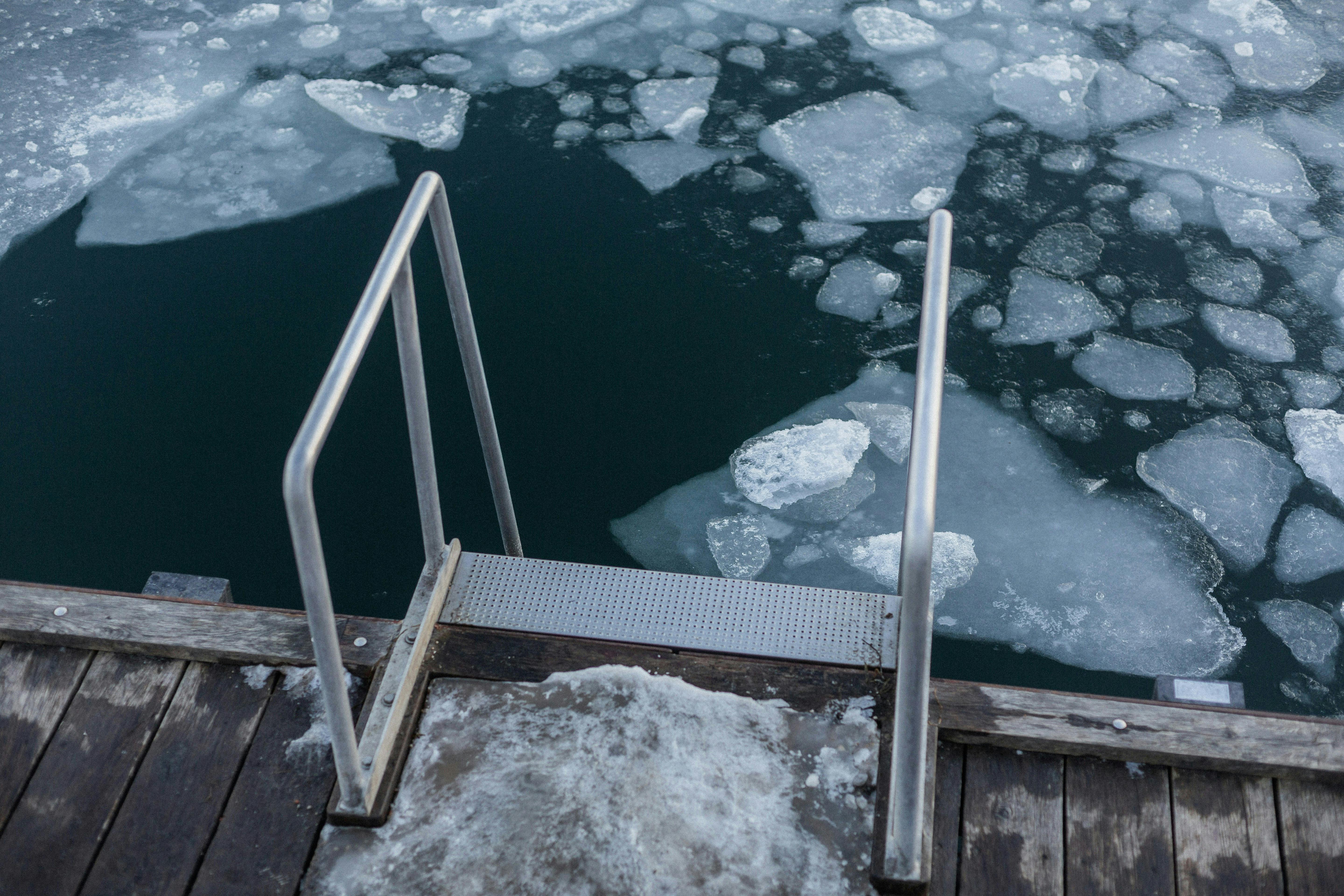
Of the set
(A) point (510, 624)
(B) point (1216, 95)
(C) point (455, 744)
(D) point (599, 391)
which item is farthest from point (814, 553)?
(B) point (1216, 95)

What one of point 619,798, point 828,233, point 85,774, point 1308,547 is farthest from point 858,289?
point 85,774

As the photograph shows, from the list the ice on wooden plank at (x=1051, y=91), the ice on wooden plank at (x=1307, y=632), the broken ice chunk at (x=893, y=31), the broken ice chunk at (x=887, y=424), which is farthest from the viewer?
the broken ice chunk at (x=893, y=31)

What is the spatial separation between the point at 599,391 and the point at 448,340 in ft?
1.41

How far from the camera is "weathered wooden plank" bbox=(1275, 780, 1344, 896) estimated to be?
1314 mm

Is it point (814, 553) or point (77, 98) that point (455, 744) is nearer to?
point (814, 553)

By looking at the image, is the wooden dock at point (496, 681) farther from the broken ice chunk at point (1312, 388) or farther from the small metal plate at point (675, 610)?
the broken ice chunk at point (1312, 388)

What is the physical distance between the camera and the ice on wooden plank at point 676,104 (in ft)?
10.6

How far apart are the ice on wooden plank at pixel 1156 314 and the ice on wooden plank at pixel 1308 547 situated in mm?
579

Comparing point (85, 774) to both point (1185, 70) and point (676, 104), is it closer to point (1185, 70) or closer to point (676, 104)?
point (676, 104)

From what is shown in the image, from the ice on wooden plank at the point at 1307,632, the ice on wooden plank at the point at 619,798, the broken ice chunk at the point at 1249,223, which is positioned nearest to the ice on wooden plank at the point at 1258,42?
the broken ice chunk at the point at 1249,223

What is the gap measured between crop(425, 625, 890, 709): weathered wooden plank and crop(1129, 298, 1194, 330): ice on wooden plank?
1601 mm

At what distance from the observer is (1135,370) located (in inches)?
101

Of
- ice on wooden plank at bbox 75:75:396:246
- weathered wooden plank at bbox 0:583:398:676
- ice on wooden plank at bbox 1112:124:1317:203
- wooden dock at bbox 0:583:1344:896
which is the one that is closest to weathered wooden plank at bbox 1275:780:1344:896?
wooden dock at bbox 0:583:1344:896

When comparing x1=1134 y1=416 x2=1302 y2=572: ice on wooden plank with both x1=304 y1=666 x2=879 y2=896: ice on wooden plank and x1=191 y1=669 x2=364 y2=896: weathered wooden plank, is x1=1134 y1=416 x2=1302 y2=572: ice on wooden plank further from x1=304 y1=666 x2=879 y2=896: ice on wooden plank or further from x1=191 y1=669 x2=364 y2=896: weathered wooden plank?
x1=191 y1=669 x2=364 y2=896: weathered wooden plank
